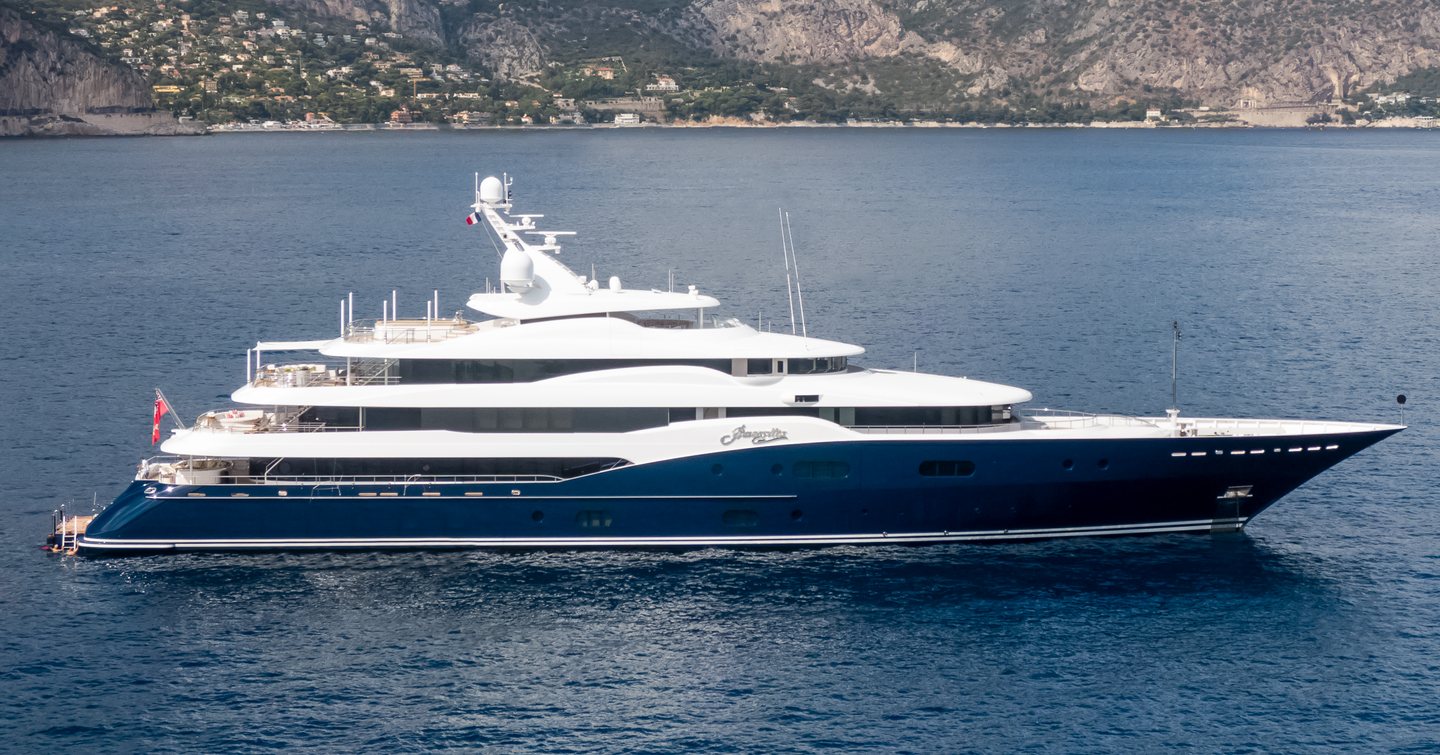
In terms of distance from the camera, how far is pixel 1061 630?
35.5 metres

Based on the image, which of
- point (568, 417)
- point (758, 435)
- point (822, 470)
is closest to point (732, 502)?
point (758, 435)

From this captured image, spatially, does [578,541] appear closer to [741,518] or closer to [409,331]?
[741,518]

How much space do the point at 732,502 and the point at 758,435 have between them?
1.80m

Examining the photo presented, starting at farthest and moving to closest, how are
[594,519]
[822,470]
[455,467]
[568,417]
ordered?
[568,417]
[455,467]
[594,519]
[822,470]

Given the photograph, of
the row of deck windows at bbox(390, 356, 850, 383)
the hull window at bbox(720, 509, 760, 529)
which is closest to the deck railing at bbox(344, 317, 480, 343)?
the row of deck windows at bbox(390, 356, 850, 383)

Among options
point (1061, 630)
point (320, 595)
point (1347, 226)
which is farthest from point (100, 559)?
point (1347, 226)

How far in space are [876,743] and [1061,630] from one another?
22.6 ft

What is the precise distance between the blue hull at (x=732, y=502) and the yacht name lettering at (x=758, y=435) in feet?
1.13

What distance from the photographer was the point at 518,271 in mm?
42500

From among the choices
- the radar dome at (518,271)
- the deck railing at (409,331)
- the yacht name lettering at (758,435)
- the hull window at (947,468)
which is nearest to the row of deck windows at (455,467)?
the hull window at (947,468)

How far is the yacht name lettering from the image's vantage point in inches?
1581

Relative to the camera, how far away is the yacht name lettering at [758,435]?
40156 mm

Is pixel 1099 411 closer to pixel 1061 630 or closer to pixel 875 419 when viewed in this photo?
pixel 875 419

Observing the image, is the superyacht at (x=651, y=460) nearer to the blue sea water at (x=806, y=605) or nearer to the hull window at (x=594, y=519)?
the hull window at (x=594, y=519)
